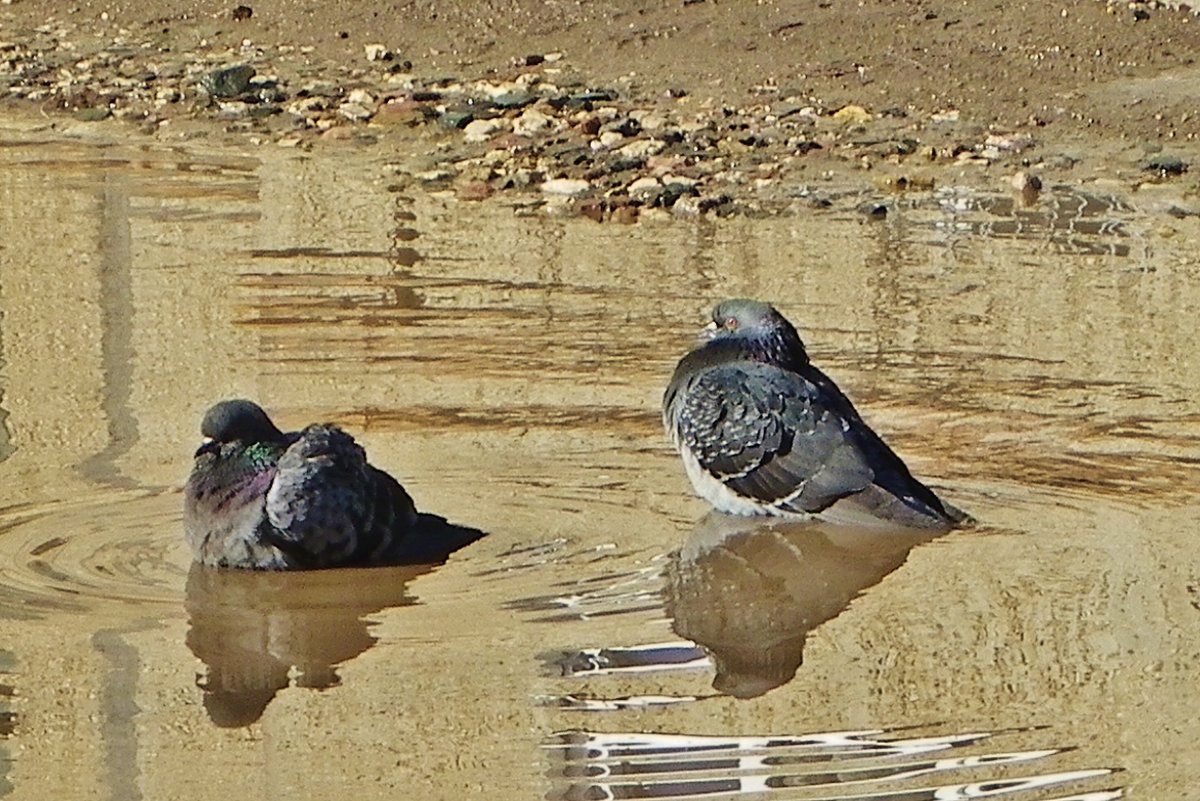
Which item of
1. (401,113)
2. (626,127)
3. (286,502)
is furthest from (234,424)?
(401,113)

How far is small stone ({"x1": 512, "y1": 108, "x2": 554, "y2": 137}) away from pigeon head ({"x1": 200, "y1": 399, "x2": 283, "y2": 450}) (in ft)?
18.6

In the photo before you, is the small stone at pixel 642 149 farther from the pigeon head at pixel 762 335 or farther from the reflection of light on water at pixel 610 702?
the reflection of light on water at pixel 610 702

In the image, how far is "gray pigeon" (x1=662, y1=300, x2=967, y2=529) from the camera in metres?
7.48

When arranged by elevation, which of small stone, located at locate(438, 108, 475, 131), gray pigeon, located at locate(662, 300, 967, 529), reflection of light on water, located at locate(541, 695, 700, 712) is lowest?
reflection of light on water, located at locate(541, 695, 700, 712)

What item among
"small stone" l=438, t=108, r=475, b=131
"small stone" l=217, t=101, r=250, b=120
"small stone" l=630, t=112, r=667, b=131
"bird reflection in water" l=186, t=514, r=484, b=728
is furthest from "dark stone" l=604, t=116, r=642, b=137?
"bird reflection in water" l=186, t=514, r=484, b=728

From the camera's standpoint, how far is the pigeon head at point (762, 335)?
26.2ft

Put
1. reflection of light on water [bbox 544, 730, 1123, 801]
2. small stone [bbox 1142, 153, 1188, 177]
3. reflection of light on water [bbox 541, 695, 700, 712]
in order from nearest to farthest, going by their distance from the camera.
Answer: reflection of light on water [bbox 544, 730, 1123, 801] → reflection of light on water [bbox 541, 695, 700, 712] → small stone [bbox 1142, 153, 1188, 177]

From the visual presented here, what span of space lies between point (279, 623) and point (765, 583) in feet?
4.54

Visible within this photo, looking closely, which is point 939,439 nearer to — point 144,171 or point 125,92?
point 144,171

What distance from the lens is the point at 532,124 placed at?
12859 millimetres

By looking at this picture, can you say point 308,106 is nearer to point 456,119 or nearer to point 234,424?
Result: point 456,119

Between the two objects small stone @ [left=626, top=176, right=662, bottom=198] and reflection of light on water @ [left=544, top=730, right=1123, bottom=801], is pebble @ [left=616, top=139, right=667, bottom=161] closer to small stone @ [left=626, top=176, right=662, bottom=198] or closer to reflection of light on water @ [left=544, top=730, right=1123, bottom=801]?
small stone @ [left=626, top=176, right=662, bottom=198]

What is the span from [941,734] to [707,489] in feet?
7.07

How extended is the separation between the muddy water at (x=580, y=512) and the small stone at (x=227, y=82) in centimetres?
170
